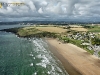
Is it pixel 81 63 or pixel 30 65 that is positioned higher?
pixel 81 63

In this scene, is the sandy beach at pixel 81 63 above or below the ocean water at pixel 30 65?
above

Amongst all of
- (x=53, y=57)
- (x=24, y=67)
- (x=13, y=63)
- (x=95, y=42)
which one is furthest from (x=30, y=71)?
(x=95, y=42)

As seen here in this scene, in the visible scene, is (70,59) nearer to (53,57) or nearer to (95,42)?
(53,57)

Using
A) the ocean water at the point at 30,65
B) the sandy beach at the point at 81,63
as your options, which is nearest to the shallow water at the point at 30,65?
the ocean water at the point at 30,65

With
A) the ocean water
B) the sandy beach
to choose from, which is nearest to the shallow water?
the ocean water

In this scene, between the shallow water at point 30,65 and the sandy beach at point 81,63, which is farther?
the sandy beach at point 81,63

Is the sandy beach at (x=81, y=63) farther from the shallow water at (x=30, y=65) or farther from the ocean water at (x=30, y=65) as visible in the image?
the shallow water at (x=30, y=65)

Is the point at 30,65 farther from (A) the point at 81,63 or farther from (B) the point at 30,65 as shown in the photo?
(A) the point at 81,63

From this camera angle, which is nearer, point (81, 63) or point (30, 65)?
point (30, 65)

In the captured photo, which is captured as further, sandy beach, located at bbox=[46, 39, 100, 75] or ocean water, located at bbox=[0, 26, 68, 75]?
sandy beach, located at bbox=[46, 39, 100, 75]

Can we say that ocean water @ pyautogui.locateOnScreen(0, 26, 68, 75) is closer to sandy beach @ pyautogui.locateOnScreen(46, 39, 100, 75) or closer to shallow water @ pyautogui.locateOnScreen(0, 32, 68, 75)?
shallow water @ pyautogui.locateOnScreen(0, 32, 68, 75)

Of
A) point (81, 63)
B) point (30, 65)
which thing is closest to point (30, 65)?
point (30, 65)
